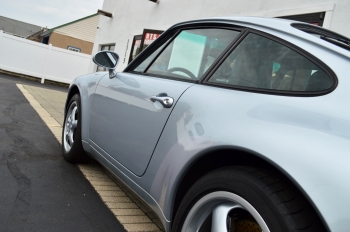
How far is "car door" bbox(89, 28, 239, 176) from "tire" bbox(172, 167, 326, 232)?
1.74 ft

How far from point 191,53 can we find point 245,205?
128 cm

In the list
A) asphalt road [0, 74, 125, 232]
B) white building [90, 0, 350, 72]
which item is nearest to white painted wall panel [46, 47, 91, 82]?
white building [90, 0, 350, 72]

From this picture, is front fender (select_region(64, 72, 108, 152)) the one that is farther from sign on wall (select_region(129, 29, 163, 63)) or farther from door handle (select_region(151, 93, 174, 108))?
sign on wall (select_region(129, 29, 163, 63))

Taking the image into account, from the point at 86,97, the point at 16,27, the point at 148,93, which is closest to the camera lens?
the point at 148,93

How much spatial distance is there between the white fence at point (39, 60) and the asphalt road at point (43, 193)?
1305cm

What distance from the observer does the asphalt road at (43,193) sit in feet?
7.55

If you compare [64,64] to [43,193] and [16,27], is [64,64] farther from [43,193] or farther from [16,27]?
[16,27]

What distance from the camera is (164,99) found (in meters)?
1.98

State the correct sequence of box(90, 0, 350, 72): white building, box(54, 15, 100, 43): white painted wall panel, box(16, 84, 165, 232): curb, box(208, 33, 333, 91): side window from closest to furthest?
box(208, 33, 333, 91): side window < box(16, 84, 165, 232): curb < box(90, 0, 350, 72): white building < box(54, 15, 100, 43): white painted wall panel

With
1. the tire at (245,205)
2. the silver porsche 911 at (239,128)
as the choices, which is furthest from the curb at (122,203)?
the tire at (245,205)

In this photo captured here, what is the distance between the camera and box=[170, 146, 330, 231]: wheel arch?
134 cm

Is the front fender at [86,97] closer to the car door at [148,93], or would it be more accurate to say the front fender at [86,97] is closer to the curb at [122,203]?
the car door at [148,93]

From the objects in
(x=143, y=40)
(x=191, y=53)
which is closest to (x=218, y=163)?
(x=191, y=53)

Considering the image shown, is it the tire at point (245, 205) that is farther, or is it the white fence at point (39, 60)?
the white fence at point (39, 60)
